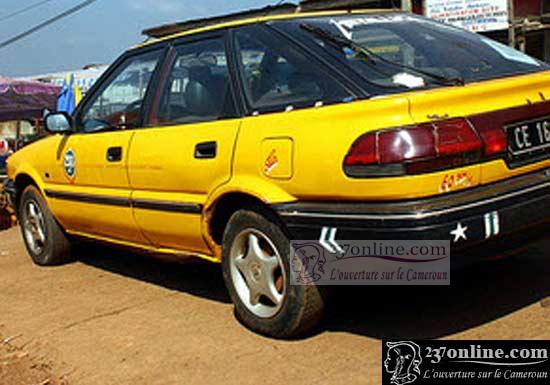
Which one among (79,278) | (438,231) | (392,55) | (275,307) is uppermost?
(392,55)

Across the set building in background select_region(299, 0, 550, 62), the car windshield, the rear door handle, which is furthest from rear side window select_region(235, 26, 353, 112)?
building in background select_region(299, 0, 550, 62)

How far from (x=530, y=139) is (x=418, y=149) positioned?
0.66 meters

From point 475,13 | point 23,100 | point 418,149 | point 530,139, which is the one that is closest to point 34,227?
point 418,149

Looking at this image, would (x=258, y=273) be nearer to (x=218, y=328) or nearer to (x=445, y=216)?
(x=218, y=328)

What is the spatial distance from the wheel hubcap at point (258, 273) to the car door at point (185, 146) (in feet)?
1.01

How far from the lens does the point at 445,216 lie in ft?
9.52

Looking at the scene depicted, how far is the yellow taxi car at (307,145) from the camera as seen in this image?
2.95 meters

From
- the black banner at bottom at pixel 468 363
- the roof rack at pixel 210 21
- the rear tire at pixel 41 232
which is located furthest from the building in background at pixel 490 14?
the black banner at bottom at pixel 468 363

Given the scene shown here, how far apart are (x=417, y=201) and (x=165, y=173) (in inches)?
65.7

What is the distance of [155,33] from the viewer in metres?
14.3

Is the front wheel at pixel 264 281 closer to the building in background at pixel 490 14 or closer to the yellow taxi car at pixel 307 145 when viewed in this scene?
the yellow taxi car at pixel 307 145

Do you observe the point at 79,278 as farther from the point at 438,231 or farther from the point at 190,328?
the point at 438,231

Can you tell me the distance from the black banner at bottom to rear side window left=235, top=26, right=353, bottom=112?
1.18m

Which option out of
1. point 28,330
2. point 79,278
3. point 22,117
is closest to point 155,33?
point 22,117
